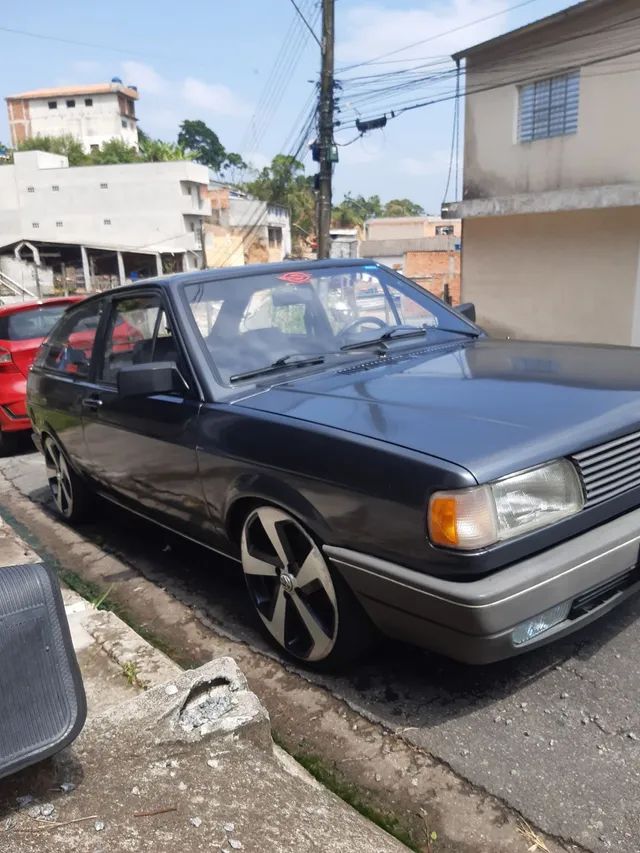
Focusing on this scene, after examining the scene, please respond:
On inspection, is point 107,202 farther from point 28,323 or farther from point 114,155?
point 28,323

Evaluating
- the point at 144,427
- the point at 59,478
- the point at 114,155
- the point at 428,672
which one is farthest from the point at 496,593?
the point at 114,155

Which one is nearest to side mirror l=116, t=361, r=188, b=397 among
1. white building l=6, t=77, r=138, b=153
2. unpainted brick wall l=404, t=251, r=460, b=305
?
unpainted brick wall l=404, t=251, r=460, b=305

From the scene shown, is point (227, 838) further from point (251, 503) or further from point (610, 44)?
point (610, 44)

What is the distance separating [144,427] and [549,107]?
A: 1330 cm

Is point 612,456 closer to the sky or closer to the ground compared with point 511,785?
closer to the sky

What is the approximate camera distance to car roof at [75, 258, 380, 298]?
11.9ft

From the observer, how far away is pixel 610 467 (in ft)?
8.27

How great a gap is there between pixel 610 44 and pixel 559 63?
106 cm

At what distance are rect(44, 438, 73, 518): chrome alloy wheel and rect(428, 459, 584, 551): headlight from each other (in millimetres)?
3539

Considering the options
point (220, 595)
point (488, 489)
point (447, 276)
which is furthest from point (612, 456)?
point (447, 276)

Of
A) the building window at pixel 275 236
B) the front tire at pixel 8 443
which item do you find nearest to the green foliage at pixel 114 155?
the building window at pixel 275 236

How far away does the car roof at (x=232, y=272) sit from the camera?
11.9 ft

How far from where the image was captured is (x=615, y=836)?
2.04 m

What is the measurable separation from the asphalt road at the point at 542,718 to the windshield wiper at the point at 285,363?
3.97 feet
